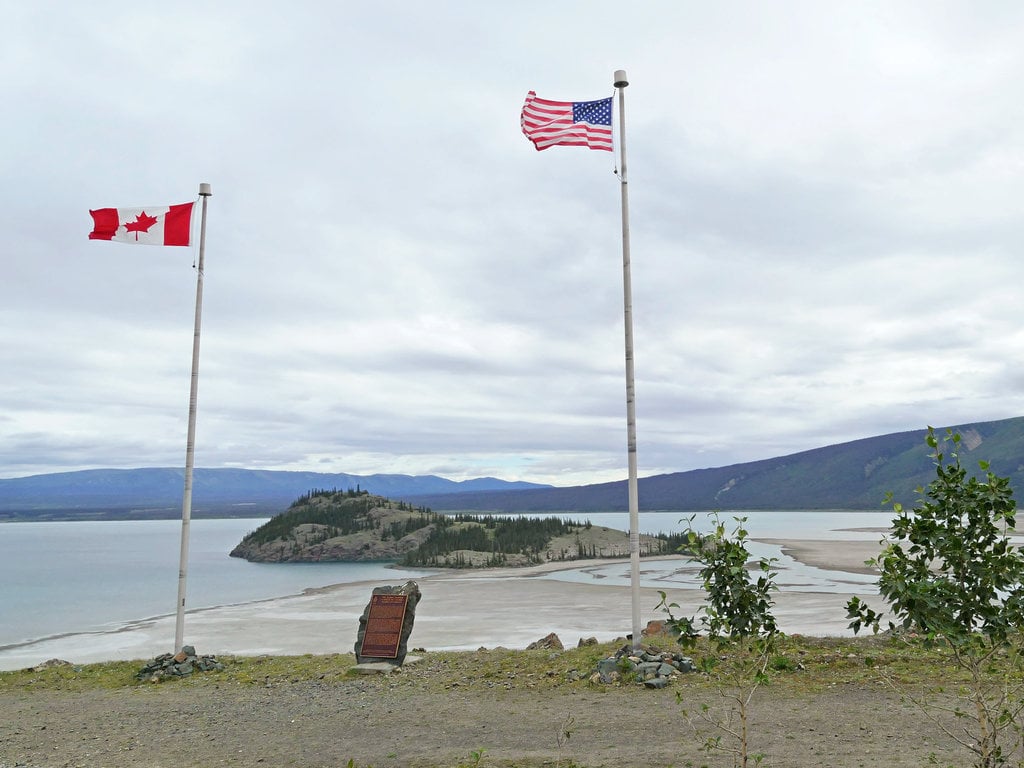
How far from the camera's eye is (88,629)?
4484 centimetres

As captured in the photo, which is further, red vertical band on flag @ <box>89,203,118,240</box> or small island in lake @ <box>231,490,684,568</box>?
small island in lake @ <box>231,490,684,568</box>

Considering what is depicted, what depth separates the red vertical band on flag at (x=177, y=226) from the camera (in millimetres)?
21891

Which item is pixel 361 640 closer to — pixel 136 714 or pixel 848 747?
pixel 136 714

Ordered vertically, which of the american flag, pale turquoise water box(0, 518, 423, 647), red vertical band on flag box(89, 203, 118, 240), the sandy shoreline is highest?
the american flag

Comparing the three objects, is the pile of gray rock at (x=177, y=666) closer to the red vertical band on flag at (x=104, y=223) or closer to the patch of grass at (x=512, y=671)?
the patch of grass at (x=512, y=671)

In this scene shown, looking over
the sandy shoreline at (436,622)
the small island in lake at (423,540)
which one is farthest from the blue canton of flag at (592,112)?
the small island in lake at (423,540)

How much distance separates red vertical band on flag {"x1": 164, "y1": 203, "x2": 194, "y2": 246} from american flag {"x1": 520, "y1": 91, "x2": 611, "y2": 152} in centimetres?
1002

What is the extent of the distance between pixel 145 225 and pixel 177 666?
12.2 meters

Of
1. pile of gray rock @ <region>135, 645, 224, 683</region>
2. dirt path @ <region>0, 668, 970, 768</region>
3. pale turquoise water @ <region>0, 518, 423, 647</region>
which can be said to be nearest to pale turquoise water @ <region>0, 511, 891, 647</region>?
pale turquoise water @ <region>0, 518, 423, 647</region>

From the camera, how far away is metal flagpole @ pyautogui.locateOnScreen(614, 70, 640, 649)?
18.0 m

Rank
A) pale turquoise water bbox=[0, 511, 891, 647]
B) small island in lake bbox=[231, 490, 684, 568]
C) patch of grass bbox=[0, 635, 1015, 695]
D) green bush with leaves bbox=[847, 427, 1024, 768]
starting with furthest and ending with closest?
small island in lake bbox=[231, 490, 684, 568], pale turquoise water bbox=[0, 511, 891, 647], patch of grass bbox=[0, 635, 1015, 695], green bush with leaves bbox=[847, 427, 1024, 768]

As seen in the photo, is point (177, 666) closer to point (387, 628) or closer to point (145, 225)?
point (387, 628)

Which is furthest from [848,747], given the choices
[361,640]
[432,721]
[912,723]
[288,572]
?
[288,572]

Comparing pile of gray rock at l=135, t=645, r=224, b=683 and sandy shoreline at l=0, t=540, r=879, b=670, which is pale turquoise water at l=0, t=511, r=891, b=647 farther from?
pile of gray rock at l=135, t=645, r=224, b=683
